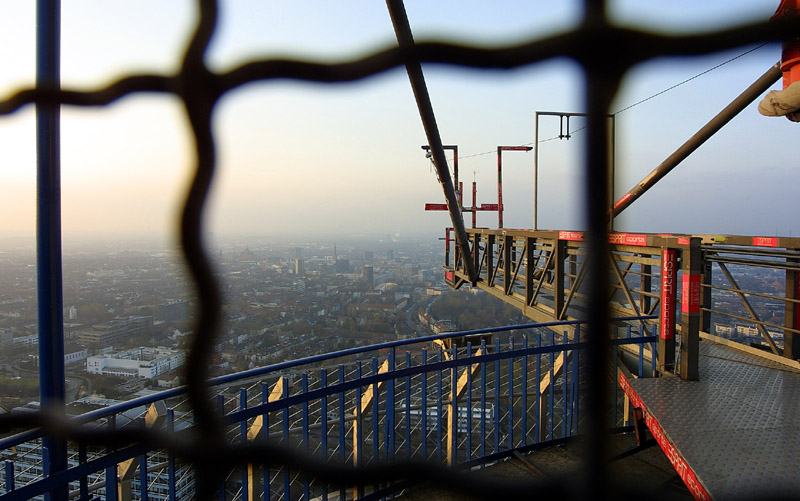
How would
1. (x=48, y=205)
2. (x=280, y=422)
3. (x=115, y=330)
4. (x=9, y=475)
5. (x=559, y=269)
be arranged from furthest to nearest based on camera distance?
(x=559, y=269) → (x=280, y=422) → (x=115, y=330) → (x=9, y=475) → (x=48, y=205)

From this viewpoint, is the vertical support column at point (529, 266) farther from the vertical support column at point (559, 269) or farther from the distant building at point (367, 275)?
the distant building at point (367, 275)

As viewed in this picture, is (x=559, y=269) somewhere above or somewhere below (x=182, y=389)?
below

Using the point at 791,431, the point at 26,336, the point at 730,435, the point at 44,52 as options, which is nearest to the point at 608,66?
the point at 44,52

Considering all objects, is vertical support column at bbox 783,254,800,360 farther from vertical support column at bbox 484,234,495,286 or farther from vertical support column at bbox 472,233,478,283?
vertical support column at bbox 472,233,478,283

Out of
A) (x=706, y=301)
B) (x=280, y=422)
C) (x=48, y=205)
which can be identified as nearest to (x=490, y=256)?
(x=706, y=301)

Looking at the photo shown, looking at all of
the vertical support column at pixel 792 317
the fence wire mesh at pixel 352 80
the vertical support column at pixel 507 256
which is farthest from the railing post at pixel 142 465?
the vertical support column at pixel 507 256

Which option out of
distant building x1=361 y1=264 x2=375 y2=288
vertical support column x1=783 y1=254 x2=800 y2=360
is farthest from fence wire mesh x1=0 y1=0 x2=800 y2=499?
vertical support column x1=783 y1=254 x2=800 y2=360

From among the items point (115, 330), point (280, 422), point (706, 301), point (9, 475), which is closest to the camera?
point (9, 475)

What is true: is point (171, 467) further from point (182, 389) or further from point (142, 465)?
point (182, 389)
